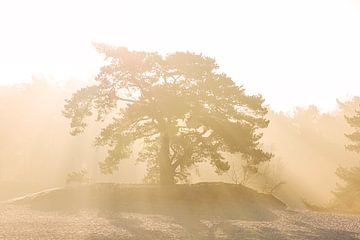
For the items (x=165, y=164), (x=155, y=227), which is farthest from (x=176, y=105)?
(x=155, y=227)

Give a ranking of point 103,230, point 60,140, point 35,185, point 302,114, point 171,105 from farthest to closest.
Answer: point 302,114 < point 60,140 < point 35,185 < point 171,105 < point 103,230

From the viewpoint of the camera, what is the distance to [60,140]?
6950 cm

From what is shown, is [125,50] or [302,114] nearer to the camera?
[125,50]

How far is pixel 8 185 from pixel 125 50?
39067mm

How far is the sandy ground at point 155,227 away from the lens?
1823 cm

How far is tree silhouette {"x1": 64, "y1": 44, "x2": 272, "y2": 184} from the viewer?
1271 inches

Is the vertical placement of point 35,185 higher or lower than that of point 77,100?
lower

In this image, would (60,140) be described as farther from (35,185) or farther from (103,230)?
(103,230)

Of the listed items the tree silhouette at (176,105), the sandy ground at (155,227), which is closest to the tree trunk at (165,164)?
the tree silhouette at (176,105)

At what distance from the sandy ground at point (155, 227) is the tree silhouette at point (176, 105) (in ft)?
25.2

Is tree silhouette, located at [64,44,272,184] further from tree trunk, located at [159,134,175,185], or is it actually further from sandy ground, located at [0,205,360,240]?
sandy ground, located at [0,205,360,240]

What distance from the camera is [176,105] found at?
31.8 m

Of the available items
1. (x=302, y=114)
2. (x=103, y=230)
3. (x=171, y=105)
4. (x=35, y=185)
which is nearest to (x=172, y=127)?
(x=171, y=105)

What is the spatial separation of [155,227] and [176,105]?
500 inches
